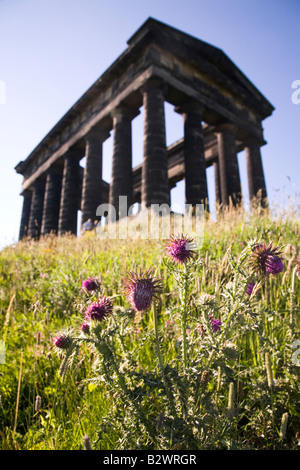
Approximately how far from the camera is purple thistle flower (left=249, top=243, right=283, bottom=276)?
4.24 ft

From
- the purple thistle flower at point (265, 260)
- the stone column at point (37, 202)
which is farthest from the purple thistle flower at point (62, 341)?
the stone column at point (37, 202)

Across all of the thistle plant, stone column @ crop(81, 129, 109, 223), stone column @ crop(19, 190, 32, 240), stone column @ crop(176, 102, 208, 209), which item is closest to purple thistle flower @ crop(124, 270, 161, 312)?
the thistle plant

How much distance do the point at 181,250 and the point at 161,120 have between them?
527 inches

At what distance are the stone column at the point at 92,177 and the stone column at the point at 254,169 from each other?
8888 mm

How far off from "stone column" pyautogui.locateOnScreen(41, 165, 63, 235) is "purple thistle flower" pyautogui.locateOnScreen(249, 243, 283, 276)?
2156 centimetres

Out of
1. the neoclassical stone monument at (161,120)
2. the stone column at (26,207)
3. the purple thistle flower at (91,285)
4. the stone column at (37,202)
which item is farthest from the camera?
the stone column at (26,207)

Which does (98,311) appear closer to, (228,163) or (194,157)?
(194,157)

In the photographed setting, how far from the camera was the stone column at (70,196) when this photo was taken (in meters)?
19.5

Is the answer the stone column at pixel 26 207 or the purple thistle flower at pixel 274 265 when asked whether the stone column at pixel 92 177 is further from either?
the purple thistle flower at pixel 274 265

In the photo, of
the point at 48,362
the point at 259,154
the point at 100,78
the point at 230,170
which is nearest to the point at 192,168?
the point at 230,170

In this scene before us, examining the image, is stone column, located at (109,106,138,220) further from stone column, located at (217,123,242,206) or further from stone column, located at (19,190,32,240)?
stone column, located at (19,190,32,240)

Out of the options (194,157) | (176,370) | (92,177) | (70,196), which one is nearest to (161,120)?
(194,157)

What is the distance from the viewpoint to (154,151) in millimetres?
13203

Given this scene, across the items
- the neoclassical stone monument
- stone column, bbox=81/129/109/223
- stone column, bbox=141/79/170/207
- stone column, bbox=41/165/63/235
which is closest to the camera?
stone column, bbox=141/79/170/207
